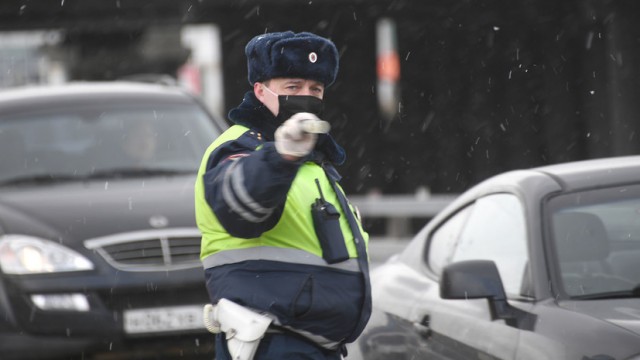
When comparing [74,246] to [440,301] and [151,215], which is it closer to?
[151,215]

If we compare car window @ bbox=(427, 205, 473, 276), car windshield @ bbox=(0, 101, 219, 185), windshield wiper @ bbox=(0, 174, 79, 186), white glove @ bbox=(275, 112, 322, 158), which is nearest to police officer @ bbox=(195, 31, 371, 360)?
white glove @ bbox=(275, 112, 322, 158)

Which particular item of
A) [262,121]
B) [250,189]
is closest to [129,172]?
[262,121]

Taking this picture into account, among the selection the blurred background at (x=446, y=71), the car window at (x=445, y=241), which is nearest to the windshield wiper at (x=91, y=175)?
the car window at (x=445, y=241)

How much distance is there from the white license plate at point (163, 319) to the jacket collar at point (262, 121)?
3884 millimetres

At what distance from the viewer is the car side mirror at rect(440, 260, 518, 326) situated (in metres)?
5.34

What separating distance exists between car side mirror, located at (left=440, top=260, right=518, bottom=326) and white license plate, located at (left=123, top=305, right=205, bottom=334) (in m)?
3.27

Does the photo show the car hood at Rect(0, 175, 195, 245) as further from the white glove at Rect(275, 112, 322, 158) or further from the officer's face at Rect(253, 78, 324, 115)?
the white glove at Rect(275, 112, 322, 158)

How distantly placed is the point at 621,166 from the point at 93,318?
3534mm

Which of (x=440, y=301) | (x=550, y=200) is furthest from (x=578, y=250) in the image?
(x=440, y=301)

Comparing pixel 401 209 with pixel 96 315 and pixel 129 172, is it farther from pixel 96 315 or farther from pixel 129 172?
pixel 96 315

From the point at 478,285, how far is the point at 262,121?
118 cm

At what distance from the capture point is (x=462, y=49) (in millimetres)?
Result: 26406

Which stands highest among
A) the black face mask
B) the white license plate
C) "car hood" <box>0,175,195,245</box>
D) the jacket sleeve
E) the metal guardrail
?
the black face mask

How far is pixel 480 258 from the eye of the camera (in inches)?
235
